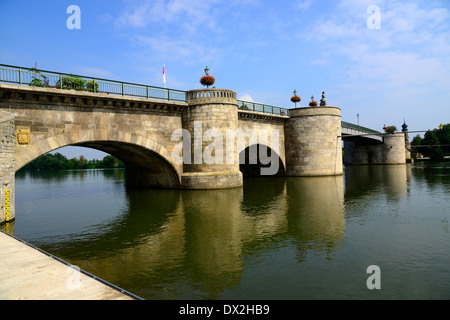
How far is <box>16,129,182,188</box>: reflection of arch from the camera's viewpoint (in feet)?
55.3

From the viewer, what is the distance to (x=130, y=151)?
80.8ft

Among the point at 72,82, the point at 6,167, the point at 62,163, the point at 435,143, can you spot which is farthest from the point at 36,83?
the point at 62,163

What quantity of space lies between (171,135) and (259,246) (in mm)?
16472

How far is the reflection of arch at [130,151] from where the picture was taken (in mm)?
16859

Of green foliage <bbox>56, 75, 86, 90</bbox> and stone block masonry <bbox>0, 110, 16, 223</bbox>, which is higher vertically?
green foliage <bbox>56, 75, 86, 90</bbox>

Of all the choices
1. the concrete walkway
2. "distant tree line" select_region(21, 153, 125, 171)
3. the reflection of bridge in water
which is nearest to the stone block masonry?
the reflection of bridge in water

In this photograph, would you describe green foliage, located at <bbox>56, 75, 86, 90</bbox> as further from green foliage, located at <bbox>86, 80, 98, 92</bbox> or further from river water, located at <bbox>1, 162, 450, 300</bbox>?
river water, located at <bbox>1, 162, 450, 300</bbox>

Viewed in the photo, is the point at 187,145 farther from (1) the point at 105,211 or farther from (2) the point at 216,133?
(1) the point at 105,211

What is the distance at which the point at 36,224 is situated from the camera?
13.8m

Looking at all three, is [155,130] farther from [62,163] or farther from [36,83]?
[62,163]

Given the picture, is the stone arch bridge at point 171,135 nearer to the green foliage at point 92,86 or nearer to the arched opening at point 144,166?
the arched opening at point 144,166

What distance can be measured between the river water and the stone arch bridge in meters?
4.61

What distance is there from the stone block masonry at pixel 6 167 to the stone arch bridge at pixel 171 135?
47 millimetres

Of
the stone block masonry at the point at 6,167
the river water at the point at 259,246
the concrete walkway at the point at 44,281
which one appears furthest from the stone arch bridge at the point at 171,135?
the concrete walkway at the point at 44,281
